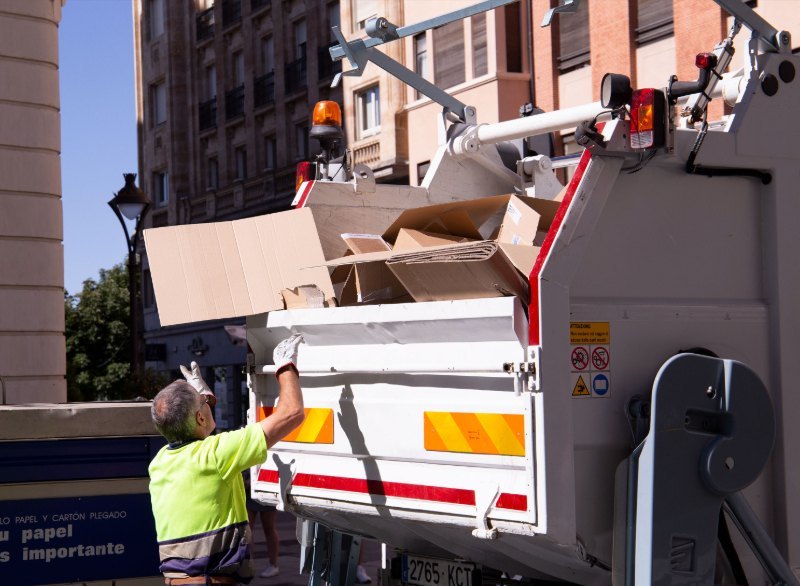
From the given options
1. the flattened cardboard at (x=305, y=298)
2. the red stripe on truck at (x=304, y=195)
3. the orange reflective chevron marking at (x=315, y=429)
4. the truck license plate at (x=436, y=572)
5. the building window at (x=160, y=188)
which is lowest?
the truck license plate at (x=436, y=572)

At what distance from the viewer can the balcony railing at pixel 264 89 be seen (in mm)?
40156

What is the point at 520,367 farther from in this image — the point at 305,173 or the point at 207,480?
the point at 305,173

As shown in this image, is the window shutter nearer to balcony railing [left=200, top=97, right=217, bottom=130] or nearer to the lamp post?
the lamp post

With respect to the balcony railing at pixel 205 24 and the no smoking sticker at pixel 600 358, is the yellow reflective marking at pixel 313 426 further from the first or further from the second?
the balcony railing at pixel 205 24

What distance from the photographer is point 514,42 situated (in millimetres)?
26188

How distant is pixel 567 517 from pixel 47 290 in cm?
1060

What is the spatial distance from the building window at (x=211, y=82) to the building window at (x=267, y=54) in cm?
402

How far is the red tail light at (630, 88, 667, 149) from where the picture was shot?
14.0ft

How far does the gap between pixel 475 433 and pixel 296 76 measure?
3499 centimetres

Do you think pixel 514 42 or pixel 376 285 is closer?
pixel 376 285

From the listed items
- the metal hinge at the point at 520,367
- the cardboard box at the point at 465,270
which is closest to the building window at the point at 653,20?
the cardboard box at the point at 465,270

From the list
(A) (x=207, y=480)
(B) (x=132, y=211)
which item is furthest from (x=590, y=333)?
(B) (x=132, y=211)

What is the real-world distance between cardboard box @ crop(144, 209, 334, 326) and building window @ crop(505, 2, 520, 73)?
20.8 meters

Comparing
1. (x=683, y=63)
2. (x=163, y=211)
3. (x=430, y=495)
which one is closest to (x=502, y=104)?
(x=683, y=63)
